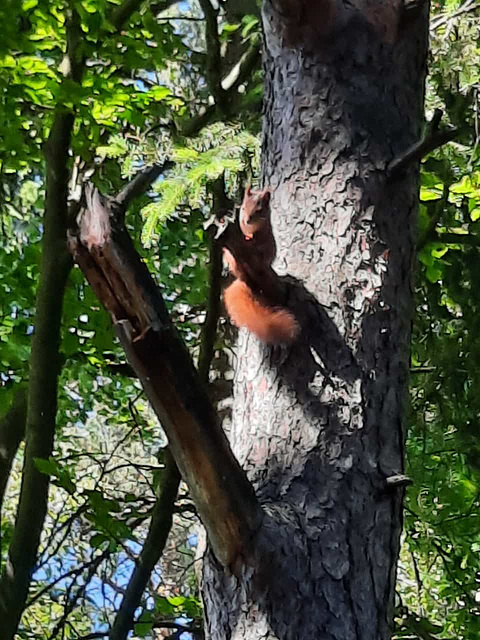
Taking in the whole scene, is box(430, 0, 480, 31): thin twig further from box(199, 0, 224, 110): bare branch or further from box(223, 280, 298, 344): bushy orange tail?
box(223, 280, 298, 344): bushy orange tail

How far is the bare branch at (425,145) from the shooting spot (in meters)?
1.40

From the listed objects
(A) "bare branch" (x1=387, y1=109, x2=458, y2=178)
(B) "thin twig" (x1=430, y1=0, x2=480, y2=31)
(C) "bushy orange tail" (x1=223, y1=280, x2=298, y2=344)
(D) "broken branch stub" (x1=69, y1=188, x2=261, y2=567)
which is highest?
(B) "thin twig" (x1=430, y1=0, x2=480, y2=31)

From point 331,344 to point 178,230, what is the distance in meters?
2.25

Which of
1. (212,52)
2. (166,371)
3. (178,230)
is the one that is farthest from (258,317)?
(178,230)

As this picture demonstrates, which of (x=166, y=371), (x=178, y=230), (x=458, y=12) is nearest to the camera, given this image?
(x=166, y=371)

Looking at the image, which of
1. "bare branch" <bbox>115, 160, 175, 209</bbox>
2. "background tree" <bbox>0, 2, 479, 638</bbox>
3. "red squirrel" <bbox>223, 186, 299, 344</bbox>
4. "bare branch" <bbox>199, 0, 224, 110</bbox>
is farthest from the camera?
"bare branch" <bbox>199, 0, 224, 110</bbox>

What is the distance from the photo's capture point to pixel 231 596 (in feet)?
4.25

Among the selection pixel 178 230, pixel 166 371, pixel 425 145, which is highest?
pixel 178 230

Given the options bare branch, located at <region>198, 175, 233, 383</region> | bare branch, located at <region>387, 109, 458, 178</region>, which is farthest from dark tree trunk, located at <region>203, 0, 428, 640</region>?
bare branch, located at <region>198, 175, 233, 383</region>

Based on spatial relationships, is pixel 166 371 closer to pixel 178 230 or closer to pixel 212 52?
pixel 212 52

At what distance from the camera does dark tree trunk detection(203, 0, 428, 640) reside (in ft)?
4.34

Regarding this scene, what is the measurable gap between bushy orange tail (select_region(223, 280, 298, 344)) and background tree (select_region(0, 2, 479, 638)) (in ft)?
2.25

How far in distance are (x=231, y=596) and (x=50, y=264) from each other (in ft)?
6.87

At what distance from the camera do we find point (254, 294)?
4.60 feet
